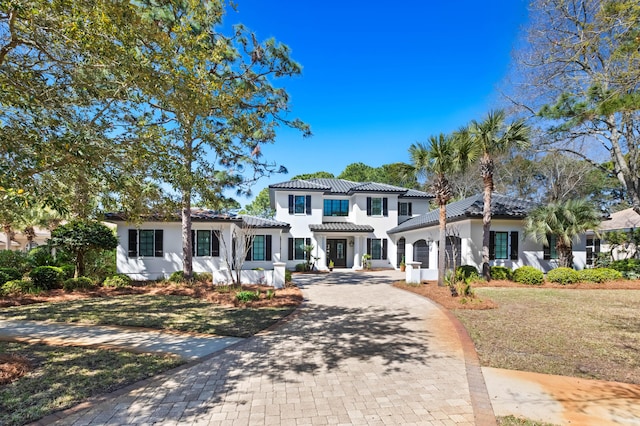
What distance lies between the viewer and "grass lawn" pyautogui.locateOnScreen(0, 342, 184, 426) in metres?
4.14

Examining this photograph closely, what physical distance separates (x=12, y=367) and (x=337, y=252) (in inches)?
891

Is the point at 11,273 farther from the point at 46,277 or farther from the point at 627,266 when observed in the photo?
the point at 627,266

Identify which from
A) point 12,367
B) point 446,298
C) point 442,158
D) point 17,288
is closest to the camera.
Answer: point 12,367

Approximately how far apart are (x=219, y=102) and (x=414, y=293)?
10.6 meters

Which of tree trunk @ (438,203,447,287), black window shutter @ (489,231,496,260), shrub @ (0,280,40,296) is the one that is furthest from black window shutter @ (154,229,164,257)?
black window shutter @ (489,231,496,260)

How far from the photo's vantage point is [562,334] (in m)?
7.50

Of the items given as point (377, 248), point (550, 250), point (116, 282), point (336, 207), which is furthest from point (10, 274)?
point (550, 250)

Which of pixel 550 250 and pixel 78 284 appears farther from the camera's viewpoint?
pixel 550 250

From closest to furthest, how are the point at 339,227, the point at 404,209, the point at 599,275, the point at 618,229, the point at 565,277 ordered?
the point at 565,277 < the point at 599,275 < the point at 618,229 < the point at 339,227 < the point at 404,209

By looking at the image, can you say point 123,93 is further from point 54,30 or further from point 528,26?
point 528,26

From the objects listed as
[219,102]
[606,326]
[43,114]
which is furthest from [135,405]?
[606,326]

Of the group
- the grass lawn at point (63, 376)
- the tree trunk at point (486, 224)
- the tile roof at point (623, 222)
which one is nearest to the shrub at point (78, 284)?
the grass lawn at point (63, 376)

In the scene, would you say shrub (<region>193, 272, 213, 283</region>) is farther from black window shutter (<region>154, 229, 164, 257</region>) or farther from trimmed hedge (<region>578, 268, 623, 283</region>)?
trimmed hedge (<region>578, 268, 623, 283</region>)

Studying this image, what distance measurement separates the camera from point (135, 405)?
4242mm
